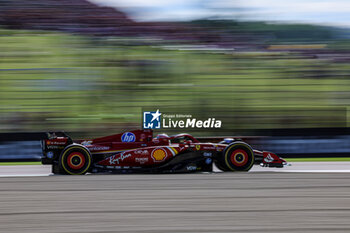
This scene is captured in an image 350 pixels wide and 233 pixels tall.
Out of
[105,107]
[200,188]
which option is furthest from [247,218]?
[105,107]

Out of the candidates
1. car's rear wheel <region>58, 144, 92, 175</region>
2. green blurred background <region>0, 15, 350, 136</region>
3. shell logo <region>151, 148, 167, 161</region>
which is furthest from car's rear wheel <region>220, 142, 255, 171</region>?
green blurred background <region>0, 15, 350, 136</region>

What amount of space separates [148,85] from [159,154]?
36.2ft

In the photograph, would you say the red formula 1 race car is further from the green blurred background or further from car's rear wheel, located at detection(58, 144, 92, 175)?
the green blurred background

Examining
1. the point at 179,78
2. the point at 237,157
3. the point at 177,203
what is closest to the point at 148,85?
the point at 179,78

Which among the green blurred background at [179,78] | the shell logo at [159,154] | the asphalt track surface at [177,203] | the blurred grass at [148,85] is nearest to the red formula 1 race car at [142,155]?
the shell logo at [159,154]

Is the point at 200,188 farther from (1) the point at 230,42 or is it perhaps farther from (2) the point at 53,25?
(2) the point at 53,25

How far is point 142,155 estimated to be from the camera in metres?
7.79

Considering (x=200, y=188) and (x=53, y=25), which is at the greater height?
(x=53, y=25)

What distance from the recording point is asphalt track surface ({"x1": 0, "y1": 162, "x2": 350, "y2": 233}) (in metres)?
3.99

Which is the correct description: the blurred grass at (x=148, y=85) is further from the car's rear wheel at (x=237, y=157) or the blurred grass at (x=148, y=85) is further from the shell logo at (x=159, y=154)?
the shell logo at (x=159, y=154)

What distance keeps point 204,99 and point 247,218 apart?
13.7 m

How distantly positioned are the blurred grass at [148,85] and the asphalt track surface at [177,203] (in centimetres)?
787

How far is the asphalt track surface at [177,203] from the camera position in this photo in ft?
13.1

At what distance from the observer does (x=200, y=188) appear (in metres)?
6.00
